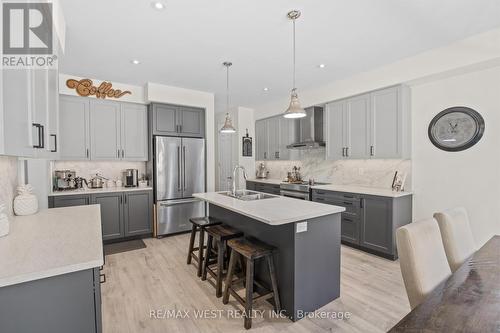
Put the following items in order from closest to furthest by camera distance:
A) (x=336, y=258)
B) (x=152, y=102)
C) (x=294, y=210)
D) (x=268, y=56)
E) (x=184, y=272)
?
(x=294, y=210) → (x=336, y=258) → (x=184, y=272) → (x=268, y=56) → (x=152, y=102)

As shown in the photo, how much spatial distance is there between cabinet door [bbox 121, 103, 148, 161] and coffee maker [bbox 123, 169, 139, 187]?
0.76ft

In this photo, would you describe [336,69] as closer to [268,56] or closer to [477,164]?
[268,56]

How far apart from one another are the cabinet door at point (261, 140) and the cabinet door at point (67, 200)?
3.74m

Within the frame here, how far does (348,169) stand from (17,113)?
14.4ft

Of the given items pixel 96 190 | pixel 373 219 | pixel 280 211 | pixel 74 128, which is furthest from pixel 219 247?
pixel 74 128

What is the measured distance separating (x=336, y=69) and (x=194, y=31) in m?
2.18

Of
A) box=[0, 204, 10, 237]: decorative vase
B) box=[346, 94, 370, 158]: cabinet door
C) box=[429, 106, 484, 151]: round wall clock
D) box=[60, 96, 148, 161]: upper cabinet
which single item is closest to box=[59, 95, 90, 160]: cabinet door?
box=[60, 96, 148, 161]: upper cabinet

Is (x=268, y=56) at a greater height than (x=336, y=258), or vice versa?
(x=268, y=56)

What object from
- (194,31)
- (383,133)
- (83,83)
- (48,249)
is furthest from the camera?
(83,83)

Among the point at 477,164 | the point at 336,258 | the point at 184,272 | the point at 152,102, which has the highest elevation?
the point at 152,102

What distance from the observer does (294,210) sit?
7.18 ft

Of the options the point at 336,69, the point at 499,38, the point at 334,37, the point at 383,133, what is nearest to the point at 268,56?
the point at 334,37

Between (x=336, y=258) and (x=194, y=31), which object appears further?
(x=194, y=31)

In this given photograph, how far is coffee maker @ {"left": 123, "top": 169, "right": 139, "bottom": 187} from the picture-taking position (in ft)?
14.2
